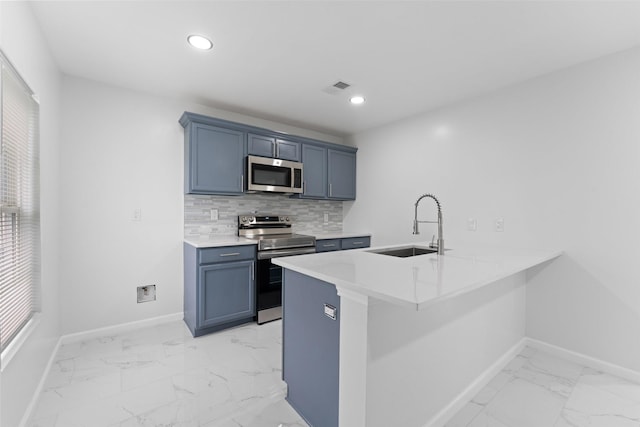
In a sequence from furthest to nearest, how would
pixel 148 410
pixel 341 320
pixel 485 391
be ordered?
1. pixel 485 391
2. pixel 148 410
3. pixel 341 320

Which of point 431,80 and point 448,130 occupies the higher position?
point 431,80

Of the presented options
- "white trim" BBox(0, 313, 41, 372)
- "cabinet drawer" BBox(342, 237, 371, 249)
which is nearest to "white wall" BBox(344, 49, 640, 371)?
"cabinet drawer" BBox(342, 237, 371, 249)

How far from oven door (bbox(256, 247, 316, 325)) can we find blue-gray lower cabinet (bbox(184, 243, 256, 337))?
0.20 feet

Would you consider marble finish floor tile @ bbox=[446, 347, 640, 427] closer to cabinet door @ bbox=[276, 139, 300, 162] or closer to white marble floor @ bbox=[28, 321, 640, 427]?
white marble floor @ bbox=[28, 321, 640, 427]

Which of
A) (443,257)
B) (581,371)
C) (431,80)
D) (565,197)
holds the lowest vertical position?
(581,371)

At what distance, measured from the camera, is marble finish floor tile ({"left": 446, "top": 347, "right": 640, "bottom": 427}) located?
1.63 m

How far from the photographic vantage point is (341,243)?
3.77m

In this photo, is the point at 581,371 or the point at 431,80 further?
the point at 431,80

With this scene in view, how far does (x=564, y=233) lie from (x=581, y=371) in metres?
1.04

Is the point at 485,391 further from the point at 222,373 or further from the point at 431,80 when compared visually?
the point at 431,80

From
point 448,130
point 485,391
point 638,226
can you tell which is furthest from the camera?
point 448,130

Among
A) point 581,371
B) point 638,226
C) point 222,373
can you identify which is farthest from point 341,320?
point 638,226

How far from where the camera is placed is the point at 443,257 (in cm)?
195

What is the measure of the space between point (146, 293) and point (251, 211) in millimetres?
1406
